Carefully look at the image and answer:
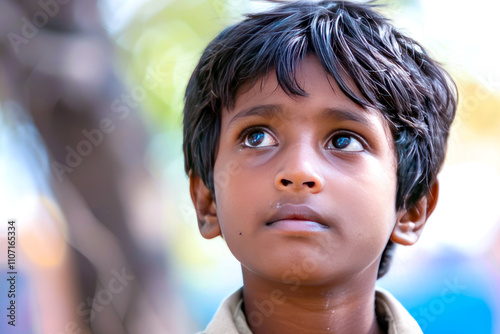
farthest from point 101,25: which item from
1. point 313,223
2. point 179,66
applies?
A: point 313,223

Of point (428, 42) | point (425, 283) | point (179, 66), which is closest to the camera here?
point (428, 42)

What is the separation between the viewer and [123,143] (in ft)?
6.78

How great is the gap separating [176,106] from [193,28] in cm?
32

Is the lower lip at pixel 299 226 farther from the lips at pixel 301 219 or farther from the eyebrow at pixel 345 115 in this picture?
the eyebrow at pixel 345 115

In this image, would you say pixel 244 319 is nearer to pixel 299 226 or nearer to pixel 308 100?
pixel 299 226

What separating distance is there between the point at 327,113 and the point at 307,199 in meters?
0.19

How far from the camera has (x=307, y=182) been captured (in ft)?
3.81

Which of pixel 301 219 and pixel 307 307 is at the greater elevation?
pixel 301 219

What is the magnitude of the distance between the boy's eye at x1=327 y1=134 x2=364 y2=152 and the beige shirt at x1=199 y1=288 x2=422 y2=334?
→ 1.42 feet

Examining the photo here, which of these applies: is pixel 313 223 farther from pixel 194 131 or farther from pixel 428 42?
pixel 428 42

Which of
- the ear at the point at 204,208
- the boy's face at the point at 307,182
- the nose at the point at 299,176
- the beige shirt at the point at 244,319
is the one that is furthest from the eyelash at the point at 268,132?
the beige shirt at the point at 244,319

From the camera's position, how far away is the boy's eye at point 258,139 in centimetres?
128

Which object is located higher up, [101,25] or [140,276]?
[101,25]

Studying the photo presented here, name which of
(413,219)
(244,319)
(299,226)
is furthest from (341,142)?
(244,319)
